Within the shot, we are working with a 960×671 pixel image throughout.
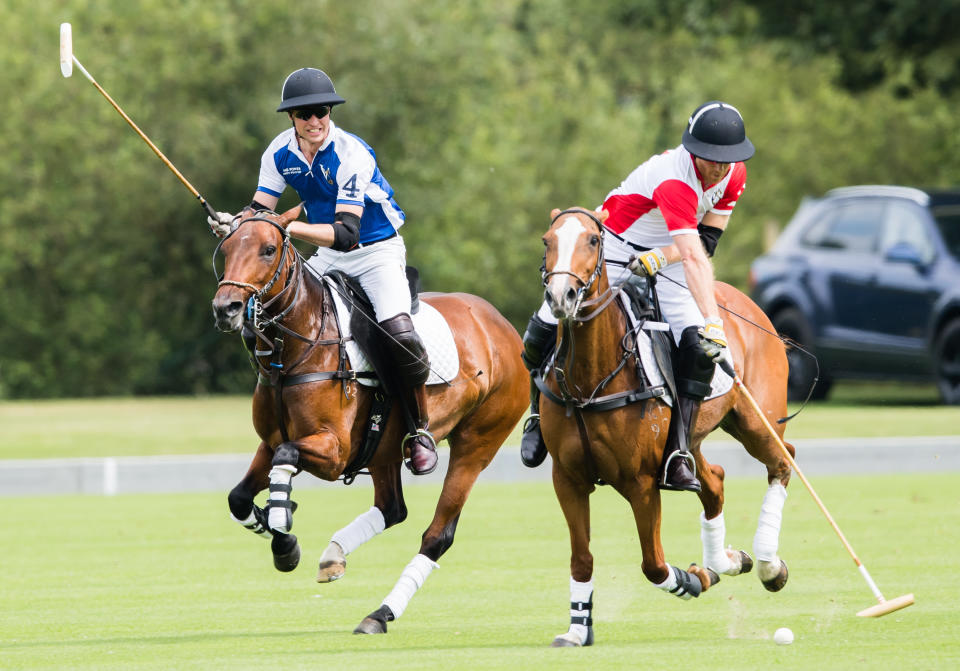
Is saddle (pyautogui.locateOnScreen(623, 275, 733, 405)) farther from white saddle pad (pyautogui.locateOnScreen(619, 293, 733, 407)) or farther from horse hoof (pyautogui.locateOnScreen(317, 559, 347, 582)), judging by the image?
horse hoof (pyautogui.locateOnScreen(317, 559, 347, 582))

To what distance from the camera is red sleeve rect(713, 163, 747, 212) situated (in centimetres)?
810

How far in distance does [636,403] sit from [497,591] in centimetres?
191

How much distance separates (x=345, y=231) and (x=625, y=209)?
4.36 feet

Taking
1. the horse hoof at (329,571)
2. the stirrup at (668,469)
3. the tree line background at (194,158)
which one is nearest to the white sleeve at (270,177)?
the horse hoof at (329,571)

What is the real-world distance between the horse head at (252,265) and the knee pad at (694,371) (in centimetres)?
180

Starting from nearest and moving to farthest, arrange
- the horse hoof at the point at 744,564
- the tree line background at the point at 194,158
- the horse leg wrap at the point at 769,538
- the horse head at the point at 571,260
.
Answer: the horse head at the point at 571,260 → the horse leg wrap at the point at 769,538 → the horse hoof at the point at 744,564 → the tree line background at the point at 194,158

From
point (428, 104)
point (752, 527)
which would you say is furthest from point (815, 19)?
point (752, 527)

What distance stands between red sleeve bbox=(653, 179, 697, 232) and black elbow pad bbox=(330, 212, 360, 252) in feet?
4.54

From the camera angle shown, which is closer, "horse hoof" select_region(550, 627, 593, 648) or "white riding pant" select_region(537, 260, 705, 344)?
"horse hoof" select_region(550, 627, 593, 648)

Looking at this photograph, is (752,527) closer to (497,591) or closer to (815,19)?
(497,591)

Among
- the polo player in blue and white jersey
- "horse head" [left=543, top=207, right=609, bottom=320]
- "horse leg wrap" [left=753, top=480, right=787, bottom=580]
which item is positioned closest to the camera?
"horse head" [left=543, top=207, right=609, bottom=320]

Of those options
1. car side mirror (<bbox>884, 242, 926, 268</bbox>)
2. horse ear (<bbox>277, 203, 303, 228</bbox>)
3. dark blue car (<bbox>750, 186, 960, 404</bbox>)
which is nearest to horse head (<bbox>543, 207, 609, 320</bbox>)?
horse ear (<bbox>277, 203, 303, 228</bbox>)

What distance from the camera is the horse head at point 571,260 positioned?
22.0ft

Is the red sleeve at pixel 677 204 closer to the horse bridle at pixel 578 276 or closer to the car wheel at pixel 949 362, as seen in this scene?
the horse bridle at pixel 578 276
